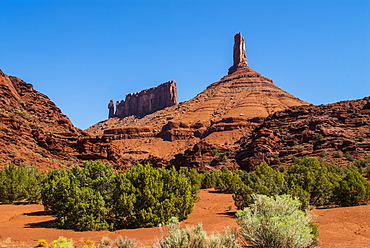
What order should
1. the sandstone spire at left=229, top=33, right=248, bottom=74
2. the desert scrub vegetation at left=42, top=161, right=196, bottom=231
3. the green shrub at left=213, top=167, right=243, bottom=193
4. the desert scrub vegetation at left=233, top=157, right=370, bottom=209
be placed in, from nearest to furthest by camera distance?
the desert scrub vegetation at left=42, top=161, right=196, bottom=231 → the desert scrub vegetation at left=233, top=157, right=370, bottom=209 → the green shrub at left=213, top=167, right=243, bottom=193 → the sandstone spire at left=229, top=33, right=248, bottom=74

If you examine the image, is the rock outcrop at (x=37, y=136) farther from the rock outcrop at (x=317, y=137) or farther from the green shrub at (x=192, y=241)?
the green shrub at (x=192, y=241)

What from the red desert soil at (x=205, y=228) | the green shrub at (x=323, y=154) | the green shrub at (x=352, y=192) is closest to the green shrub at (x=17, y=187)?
the red desert soil at (x=205, y=228)

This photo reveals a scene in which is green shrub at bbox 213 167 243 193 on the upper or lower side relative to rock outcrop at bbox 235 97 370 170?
lower

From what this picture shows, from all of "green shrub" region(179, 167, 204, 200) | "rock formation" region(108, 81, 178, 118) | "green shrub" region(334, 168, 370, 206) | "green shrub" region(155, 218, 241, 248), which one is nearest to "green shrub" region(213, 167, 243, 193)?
"green shrub" region(179, 167, 204, 200)

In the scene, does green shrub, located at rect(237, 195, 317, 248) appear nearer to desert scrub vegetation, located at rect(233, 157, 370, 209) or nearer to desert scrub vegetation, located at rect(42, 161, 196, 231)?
desert scrub vegetation, located at rect(42, 161, 196, 231)

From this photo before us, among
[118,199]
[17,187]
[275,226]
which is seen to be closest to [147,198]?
[118,199]

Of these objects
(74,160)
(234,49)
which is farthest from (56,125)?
(234,49)

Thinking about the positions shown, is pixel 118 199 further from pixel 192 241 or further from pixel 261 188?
pixel 192 241

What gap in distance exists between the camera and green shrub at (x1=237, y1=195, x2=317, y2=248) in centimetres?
835

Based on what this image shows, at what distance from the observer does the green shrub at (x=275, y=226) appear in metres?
8.35

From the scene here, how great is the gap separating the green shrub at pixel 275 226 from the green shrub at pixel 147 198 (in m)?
7.76

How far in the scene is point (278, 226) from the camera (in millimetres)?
8414

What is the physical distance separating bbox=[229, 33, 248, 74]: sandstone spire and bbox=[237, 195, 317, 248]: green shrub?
145924 millimetres

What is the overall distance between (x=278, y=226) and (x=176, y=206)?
Result: 32.8 ft
